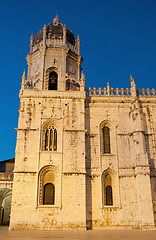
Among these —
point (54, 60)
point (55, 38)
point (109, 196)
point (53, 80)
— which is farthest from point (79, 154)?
point (55, 38)

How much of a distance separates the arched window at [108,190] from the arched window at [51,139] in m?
4.91

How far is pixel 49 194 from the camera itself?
18719mm

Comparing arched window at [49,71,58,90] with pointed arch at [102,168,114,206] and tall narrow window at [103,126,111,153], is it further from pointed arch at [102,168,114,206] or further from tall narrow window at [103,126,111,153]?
pointed arch at [102,168,114,206]

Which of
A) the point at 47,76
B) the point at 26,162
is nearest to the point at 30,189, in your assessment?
the point at 26,162

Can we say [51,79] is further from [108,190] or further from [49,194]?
[108,190]

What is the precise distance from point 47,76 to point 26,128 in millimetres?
5962

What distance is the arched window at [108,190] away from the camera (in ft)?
62.7

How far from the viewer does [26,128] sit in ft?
66.7

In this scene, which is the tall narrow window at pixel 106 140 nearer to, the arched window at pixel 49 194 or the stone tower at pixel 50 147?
the stone tower at pixel 50 147

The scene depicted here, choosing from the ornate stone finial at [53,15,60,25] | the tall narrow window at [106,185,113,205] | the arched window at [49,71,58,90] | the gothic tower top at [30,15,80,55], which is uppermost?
the ornate stone finial at [53,15,60,25]

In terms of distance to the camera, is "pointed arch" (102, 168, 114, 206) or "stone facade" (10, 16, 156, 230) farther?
"pointed arch" (102, 168, 114, 206)

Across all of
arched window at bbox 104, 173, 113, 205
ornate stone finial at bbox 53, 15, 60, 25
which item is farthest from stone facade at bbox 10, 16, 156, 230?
ornate stone finial at bbox 53, 15, 60, 25

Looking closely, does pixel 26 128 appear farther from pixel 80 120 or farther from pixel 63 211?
pixel 63 211

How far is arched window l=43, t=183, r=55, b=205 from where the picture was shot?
728 inches
